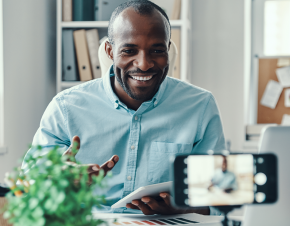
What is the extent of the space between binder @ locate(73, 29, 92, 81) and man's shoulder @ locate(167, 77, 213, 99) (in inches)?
36.9

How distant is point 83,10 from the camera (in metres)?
2.18

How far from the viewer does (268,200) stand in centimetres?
53

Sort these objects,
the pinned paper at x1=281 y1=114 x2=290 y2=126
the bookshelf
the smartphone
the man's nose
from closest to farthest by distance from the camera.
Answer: the smartphone, the man's nose, the bookshelf, the pinned paper at x1=281 y1=114 x2=290 y2=126

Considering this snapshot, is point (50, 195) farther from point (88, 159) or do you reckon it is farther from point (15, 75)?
point (15, 75)

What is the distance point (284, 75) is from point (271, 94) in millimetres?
158

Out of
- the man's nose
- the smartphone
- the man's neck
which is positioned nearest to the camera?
the smartphone

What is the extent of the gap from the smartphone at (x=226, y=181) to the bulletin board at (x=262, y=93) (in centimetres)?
206

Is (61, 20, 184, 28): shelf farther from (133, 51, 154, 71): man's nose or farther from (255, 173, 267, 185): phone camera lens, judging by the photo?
(255, 173, 267, 185): phone camera lens

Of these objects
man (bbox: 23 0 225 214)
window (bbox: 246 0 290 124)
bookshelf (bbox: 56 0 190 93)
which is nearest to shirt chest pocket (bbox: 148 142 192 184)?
man (bbox: 23 0 225 214)

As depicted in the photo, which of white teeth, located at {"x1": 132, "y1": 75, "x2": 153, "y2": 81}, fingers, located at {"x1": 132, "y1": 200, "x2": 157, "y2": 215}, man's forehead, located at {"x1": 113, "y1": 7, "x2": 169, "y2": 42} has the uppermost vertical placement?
man's forehead, located at {"x1": 113, "y1": 7, "x2": 169, "y2": 42}

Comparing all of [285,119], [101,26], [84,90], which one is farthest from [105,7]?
[285,119]

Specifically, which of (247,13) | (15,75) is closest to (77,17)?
(15,75)

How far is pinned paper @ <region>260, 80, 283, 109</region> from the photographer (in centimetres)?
245

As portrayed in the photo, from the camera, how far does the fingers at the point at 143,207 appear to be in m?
0.81
